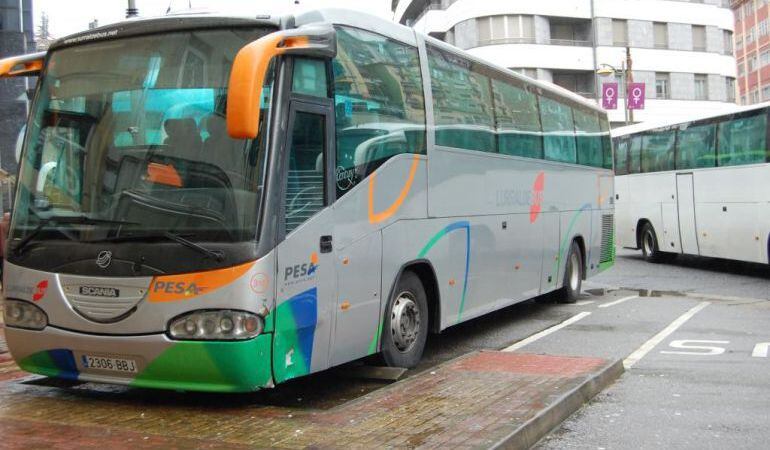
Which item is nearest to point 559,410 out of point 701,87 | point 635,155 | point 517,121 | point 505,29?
point 517,121

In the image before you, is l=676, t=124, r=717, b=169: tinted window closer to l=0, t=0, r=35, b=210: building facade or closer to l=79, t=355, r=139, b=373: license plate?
l=0, t=0, r=35, b=210: building facade

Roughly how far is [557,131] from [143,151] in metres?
7.99

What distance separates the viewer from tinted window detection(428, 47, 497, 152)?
342 inches

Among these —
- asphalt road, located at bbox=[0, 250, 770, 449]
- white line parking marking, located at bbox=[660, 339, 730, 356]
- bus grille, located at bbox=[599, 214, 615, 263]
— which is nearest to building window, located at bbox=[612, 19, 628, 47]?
asphalt road, located at bbox=[0, 250, 770, 449]

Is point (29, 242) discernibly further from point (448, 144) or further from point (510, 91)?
point (510, 91)

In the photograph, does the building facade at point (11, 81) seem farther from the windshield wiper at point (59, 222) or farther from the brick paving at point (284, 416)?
the windshield wiper at point (59, 222)

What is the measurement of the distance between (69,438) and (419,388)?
266 cm

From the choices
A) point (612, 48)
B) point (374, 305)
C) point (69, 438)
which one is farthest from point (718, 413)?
point (612, 48)

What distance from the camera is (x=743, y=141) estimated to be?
1709 cm

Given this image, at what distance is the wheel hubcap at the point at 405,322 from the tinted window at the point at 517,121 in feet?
10.0

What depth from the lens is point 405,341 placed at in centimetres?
783

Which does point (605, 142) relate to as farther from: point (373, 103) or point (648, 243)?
point (373, 103)

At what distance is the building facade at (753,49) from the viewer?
87125 millimetres

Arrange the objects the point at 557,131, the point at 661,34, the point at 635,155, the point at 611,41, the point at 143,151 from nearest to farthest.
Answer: the point at 143,151
the point at 557,131
the point at 635,155
the point at 611,41
the point at 661,34
